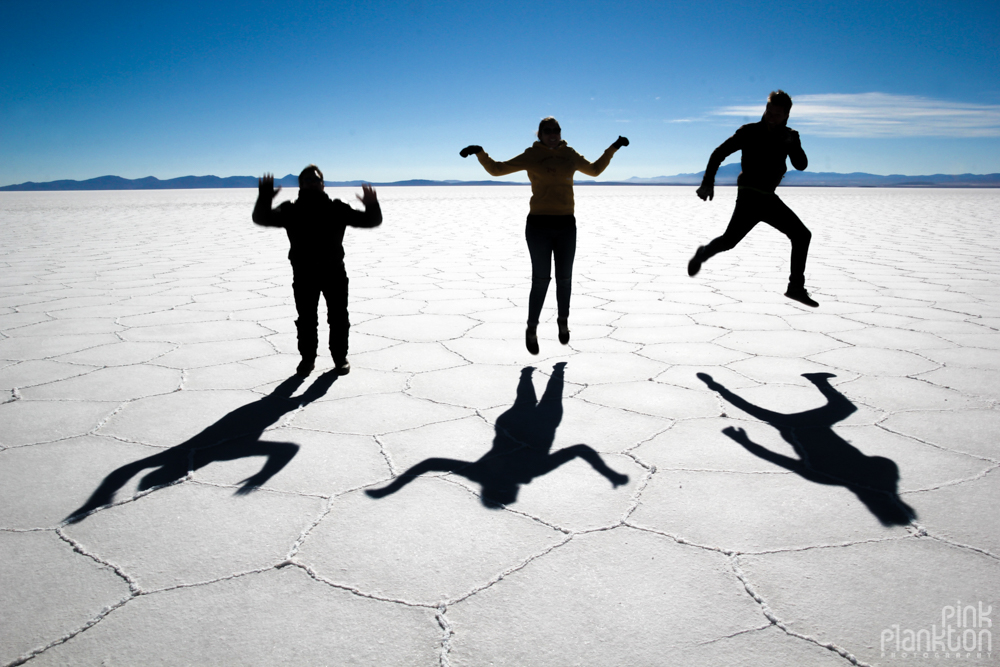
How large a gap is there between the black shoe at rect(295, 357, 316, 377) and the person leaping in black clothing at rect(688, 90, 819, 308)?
2146 mm

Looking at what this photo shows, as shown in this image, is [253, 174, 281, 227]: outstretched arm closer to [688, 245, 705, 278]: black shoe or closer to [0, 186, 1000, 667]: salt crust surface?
[0, 186, 1000, 667]: salt crust surface

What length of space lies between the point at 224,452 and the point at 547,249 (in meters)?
1.74

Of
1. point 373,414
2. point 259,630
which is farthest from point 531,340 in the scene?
point 259,630

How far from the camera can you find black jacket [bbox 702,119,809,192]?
3264 mm

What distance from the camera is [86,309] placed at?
436 cm

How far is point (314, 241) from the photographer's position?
2826 mm

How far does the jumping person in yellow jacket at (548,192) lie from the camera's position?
3.01 metres

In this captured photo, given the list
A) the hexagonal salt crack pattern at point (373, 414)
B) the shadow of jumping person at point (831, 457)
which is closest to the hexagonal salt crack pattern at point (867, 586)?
the shadow of jumping person at point (831, 457)

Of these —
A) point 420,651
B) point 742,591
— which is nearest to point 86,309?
point 420,651

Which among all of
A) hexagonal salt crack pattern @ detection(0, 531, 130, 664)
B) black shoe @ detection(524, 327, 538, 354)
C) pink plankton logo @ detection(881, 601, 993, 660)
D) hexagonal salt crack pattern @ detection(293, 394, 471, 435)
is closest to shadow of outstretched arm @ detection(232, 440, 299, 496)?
hexagonal salt crack pattern @ detection(293, 394, 471, 435)

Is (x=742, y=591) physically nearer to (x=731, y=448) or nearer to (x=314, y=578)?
(x=731, y=448)

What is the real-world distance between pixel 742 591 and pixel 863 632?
240 mm

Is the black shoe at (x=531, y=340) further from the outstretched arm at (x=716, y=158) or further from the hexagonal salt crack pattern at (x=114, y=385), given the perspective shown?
the hexagonal salt crack pattern at (x=114, y=385)

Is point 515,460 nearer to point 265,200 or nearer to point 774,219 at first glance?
point 265,200
